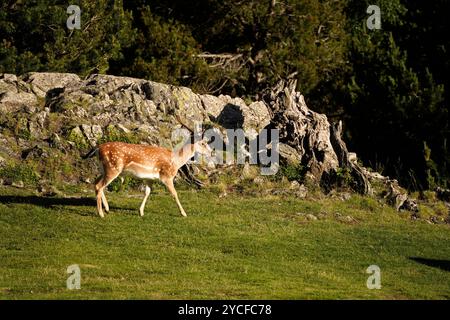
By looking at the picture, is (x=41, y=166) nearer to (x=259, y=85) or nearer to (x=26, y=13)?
(x=26, y=13)

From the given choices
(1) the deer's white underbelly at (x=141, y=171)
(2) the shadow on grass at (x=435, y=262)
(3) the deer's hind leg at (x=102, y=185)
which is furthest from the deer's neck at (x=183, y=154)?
(2) the shadow on grass at (x=435, y=262)

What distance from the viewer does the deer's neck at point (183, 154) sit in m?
25.6

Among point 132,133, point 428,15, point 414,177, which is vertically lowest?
point 414,177

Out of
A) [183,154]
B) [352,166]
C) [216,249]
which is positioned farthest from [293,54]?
[216,249]

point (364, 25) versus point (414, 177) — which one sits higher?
point (364, 25)

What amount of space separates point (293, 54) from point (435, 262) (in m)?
24.4

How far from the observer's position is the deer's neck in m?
25.6

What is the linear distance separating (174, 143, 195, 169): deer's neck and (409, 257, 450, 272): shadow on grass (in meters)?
6.68

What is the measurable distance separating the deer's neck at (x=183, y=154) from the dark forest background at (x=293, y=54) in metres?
9.76

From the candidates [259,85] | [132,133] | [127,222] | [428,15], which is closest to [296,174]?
[132,133]

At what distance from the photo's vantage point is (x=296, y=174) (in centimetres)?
2922

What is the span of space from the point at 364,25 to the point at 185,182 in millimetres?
23132

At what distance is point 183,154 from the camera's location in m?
25.9

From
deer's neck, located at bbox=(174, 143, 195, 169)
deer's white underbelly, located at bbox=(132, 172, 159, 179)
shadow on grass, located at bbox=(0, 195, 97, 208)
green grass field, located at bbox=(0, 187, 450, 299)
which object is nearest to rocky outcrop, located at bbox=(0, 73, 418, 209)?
shadow on grass, located at bbox=(0, 195, 97, 208)
